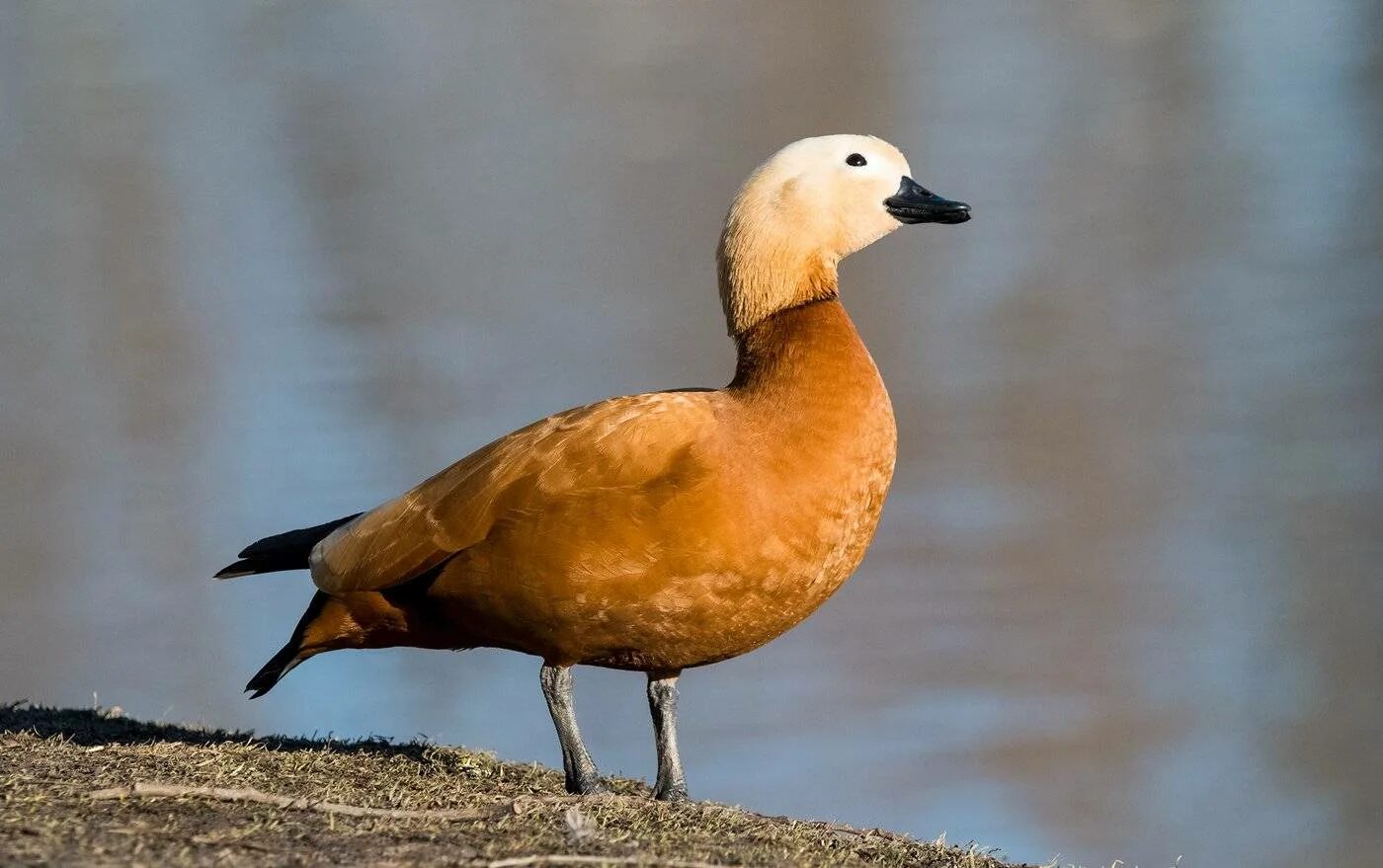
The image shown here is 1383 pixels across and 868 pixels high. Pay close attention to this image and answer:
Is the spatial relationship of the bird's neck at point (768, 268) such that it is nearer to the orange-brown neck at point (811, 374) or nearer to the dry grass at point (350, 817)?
the orange-brown neck at point (811, 374)

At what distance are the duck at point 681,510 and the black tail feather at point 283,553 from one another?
124 millimetres

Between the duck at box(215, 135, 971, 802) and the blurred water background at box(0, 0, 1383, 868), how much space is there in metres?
3.02

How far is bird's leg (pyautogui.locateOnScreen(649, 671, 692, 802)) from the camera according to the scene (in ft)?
17.2

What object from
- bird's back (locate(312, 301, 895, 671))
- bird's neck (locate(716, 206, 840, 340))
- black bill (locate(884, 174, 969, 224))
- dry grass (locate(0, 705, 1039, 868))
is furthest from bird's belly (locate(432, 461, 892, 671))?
black bill (locate(884, 174, 969, 224))

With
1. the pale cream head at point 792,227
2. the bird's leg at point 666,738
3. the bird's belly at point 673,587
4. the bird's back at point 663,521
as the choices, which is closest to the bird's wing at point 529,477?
the bird's back at point 663,521

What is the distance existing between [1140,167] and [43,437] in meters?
10.4

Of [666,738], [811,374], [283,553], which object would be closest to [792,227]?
[811,374]

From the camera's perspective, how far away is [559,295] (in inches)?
563

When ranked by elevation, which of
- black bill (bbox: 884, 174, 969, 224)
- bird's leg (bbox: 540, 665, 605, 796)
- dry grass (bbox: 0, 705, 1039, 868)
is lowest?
dry grass (bbox: 0, 705, 1039, 868)

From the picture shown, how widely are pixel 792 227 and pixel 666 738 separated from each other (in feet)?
5.02

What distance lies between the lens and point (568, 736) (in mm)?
5246

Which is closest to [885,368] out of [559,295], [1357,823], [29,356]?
[559,295]

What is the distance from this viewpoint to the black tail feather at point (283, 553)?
5.86 m

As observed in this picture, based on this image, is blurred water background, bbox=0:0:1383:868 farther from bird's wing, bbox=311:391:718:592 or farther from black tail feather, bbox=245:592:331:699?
bird's wing, bbox=311:391:718:592
